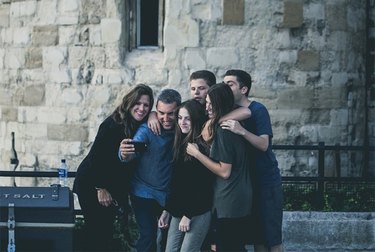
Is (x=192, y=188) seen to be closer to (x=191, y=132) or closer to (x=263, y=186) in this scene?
(x=191, y=132)

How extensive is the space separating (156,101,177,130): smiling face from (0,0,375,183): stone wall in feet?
11.6

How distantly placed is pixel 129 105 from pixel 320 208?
3458 millimetres

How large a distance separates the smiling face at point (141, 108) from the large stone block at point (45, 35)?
424 centimetres

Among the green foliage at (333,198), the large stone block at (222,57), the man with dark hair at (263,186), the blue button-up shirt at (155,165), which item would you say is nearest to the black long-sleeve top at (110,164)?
the blue button-up shirt at (155,165)

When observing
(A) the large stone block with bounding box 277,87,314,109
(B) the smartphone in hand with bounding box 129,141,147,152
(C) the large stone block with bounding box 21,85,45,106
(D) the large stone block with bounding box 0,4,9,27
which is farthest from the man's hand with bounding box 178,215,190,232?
(D) the large stone block with bounding box 0,4,9,27

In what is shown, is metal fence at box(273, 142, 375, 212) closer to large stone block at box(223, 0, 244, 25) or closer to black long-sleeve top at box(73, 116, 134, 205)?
large stone block at box(223, 0, 244, 25)

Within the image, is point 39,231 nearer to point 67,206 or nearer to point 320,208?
point 67,206

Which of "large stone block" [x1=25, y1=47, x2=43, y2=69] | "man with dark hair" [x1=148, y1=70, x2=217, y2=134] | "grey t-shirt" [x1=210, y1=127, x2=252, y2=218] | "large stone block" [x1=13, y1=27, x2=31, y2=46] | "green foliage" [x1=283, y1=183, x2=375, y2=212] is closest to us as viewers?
"grey t-shirt" [x1=210, y1=127, x2=252, y2=218]

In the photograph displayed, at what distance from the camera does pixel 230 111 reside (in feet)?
30.2

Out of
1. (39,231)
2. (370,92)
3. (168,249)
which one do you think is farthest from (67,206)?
(370,92)

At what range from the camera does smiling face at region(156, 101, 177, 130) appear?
31.3 feet

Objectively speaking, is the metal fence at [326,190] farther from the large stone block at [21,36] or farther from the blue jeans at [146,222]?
the large stone block at [21,36]

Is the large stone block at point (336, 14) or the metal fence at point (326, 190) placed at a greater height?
the large stone block at point (336, 14)

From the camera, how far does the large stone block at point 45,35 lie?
1365cm
